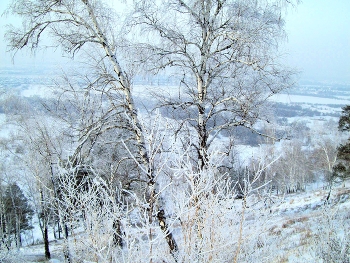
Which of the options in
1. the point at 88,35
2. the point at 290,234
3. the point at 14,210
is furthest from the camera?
the point at 14,210

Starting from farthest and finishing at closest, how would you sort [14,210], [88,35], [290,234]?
1. [14,210]
2. [290,234]
3. [88,35]

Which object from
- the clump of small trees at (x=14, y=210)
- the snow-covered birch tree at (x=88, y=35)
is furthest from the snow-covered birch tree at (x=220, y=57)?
the clump of small trees at (x=14, y=210)

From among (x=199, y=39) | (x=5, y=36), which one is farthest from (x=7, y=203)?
(x=199, y=39)

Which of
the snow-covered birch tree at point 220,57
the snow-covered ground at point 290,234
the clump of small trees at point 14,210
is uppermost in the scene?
the snow-covered birch tree at point 220,57

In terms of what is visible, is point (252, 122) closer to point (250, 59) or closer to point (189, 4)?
point (250, 59)

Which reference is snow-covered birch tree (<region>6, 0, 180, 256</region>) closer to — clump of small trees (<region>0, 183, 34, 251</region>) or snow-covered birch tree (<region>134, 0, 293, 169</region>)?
snow-covered birch tree (<region>134, 0, 293, 169</region>)

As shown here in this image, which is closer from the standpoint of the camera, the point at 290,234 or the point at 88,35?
the point at 88,35

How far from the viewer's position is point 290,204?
17.4 meters

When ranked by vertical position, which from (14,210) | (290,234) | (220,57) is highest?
(220,57)

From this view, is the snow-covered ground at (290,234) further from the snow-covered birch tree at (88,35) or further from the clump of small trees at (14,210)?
the clump of small trees at (14,210)

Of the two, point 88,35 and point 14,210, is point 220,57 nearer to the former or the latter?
point 88,35

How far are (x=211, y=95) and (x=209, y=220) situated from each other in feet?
8.60

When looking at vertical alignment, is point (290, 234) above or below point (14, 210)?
above

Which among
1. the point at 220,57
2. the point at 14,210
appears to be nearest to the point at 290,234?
the point at 220,57
